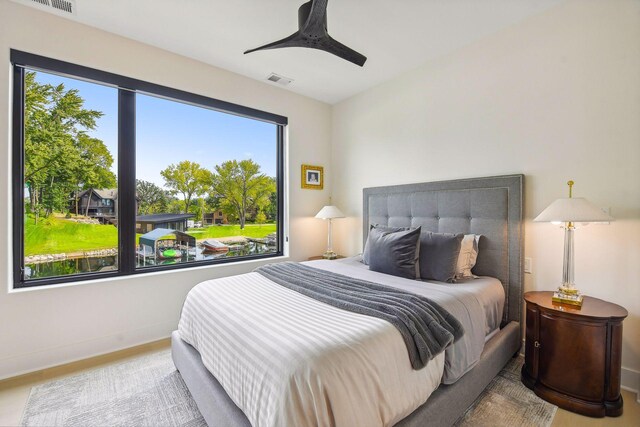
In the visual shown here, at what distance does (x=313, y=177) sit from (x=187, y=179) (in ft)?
5.60

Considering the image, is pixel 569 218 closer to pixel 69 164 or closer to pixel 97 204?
pixel 97 204

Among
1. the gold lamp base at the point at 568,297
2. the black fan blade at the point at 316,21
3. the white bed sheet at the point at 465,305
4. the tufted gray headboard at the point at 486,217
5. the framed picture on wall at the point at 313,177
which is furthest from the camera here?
the framed picture on wall at the point at 313,177

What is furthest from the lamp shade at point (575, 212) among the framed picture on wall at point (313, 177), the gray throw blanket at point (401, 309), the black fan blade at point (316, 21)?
the framed picture on wall at point (313, 177)

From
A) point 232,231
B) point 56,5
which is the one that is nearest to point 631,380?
point 232,231

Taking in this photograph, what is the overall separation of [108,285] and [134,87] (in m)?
1.87

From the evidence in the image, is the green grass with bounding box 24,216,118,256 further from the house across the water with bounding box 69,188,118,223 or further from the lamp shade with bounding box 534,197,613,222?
the lamp shade with bounding box 534,197,613,222

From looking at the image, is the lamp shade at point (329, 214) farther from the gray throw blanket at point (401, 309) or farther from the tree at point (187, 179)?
the gray throw blanket at point (401, 309)

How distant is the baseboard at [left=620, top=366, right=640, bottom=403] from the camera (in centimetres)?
189

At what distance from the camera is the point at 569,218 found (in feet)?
5.90

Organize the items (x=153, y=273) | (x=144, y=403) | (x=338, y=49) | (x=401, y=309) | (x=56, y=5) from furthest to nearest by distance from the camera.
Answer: (x=153, y=273) < (x=56, y=5) < (x=338, y=49) < (x=144, y=403) < (x=401, y=309)

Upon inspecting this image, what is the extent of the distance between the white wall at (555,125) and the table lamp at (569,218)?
197 mm

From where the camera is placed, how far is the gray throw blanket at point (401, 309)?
138 centimetres

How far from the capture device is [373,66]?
3.15 meters

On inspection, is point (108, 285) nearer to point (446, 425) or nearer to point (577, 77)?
point (446, 425)
